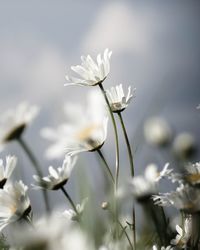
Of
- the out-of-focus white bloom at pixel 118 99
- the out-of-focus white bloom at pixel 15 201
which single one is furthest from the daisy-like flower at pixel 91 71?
the out-of-focus white bloom at pixel 15 201

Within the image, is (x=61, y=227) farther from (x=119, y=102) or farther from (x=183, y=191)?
(x=119, y=102)

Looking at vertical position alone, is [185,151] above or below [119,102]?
below

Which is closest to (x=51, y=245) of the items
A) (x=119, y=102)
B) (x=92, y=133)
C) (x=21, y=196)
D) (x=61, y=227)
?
(x=61, y=227)

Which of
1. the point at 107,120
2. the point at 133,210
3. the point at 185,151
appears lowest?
the point at 185,151

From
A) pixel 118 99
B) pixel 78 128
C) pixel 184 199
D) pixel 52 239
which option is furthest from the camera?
pixel 118 99

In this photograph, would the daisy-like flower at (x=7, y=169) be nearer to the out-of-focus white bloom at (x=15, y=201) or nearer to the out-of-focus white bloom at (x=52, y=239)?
the out-of-focus white bloom at (x=15, y=201)

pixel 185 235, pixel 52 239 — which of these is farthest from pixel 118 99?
pixel 52 239

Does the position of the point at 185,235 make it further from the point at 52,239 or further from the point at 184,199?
the point at 52,239
